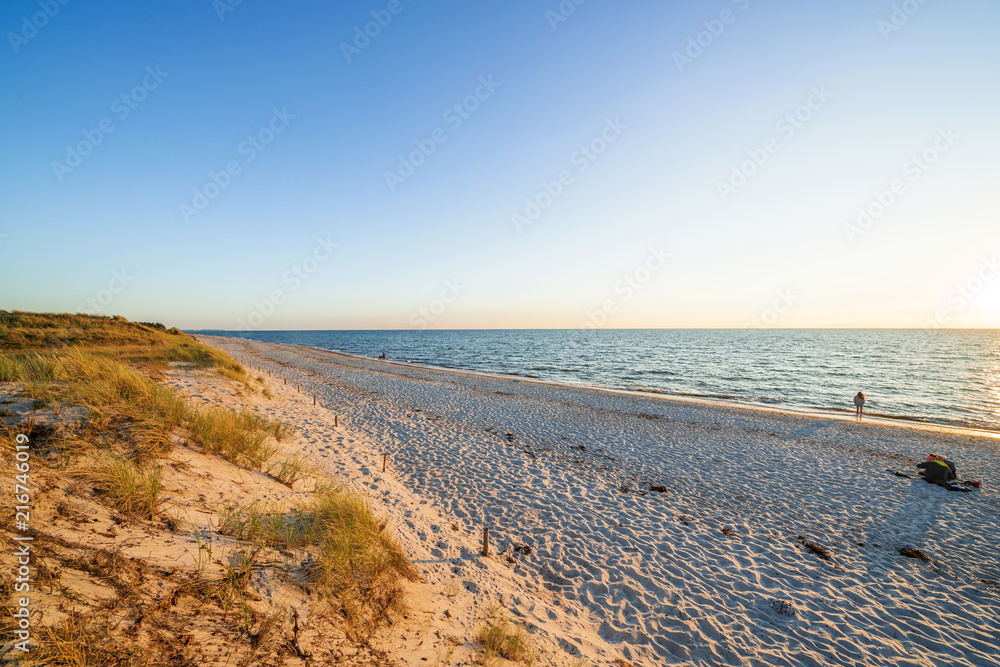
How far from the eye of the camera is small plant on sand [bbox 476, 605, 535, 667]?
13.3ft

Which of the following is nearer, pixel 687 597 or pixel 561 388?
pixel 687 597

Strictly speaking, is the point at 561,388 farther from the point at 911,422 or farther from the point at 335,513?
the point at 335,513

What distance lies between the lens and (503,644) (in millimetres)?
4215

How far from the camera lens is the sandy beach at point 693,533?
524 centimetres

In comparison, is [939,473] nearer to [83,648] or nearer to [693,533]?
[693,533]

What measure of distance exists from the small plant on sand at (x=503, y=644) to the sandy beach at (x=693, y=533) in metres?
0.34

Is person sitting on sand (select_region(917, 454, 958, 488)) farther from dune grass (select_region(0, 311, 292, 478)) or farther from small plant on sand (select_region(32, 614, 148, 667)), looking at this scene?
dune grass (select_region(0, 311, 292, 478))

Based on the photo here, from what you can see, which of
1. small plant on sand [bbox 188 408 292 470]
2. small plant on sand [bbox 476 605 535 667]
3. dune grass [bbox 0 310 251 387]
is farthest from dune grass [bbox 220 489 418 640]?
dune grass [bbox 0 310 251 387]

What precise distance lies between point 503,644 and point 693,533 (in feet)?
18.1

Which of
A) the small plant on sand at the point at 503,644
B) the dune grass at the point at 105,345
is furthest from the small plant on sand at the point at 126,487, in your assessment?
the dune grass at the point at 105,345

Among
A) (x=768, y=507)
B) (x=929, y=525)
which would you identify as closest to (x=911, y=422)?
(x=929, y=525)

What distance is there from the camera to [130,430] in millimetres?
5949

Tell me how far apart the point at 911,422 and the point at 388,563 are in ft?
95.1

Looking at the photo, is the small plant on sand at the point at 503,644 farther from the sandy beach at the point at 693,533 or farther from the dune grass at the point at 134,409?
the dune grass at the point at 134,409
